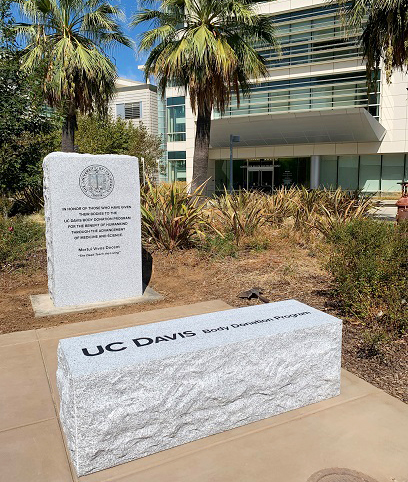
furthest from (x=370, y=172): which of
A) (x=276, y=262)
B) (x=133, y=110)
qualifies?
(x=276, y=262)

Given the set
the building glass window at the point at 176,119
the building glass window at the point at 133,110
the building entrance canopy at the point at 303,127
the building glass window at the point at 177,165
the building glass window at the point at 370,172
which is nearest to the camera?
the building entrance canopy at the point at 303,127

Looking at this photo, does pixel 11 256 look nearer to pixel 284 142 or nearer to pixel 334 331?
pixel 334 331

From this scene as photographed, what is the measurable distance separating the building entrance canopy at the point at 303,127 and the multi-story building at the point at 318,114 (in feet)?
0.21

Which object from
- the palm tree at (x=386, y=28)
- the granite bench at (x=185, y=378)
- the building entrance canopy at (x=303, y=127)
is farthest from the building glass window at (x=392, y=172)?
the granite bench at (x=185, y=378)

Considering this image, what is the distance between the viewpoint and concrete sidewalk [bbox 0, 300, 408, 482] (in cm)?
275

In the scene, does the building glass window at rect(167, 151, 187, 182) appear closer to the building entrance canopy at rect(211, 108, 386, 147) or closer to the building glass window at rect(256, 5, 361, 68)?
the building entrance canopy at rect(211, 108, 386, 147)

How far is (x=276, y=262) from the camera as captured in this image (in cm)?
827

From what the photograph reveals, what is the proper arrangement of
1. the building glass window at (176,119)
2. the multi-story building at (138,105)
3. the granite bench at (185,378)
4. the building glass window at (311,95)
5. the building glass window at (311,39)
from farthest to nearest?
the multi-story building at (138,105)
the building glass window at (176,119)
the building glass window at (311,39)
the building glass window at (311,95)
the granite bench at (185,378)

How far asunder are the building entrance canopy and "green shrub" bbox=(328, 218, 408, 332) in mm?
23287

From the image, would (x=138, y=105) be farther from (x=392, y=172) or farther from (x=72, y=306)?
(x=72, y=306)

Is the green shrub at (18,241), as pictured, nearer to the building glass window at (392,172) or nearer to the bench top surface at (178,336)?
the bench top surface at (178,336)

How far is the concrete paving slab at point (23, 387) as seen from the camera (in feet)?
11.2

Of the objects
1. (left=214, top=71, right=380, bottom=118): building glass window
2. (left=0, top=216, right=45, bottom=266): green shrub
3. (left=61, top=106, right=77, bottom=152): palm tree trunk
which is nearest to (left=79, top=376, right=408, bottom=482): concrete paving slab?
(left=0, top=216, right=45, bottom=266): green shrub

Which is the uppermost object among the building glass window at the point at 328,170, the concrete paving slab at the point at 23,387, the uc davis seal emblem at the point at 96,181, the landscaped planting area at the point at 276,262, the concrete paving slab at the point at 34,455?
the building glass window at the point at 328,170
